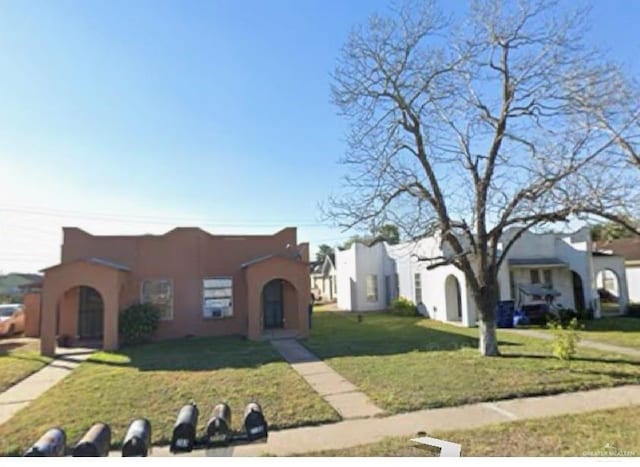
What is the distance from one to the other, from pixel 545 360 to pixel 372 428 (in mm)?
6729

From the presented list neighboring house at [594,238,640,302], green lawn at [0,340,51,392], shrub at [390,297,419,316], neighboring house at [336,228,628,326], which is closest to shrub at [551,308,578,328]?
neighboring house at [336,228,628,326]

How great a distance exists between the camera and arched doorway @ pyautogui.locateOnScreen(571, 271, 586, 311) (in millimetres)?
21245

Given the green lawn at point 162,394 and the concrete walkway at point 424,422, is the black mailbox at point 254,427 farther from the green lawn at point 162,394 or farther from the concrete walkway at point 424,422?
the green lawn at point 162,394

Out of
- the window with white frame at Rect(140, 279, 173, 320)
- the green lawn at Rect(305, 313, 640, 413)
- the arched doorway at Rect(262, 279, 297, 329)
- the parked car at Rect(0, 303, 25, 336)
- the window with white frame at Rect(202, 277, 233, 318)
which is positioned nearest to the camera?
the green lawn at Rect(305, 313, 640, 413)

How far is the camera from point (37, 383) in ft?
33.1

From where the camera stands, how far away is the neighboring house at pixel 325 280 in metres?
40.4

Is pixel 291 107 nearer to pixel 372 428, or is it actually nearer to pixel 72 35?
pixel 72 35

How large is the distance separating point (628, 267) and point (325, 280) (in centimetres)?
2614

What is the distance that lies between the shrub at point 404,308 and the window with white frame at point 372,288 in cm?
404

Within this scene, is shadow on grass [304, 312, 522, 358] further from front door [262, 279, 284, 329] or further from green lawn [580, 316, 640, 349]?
green lawn [580, 316, 640, 349]

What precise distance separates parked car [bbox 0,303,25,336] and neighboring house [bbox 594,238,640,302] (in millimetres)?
30457

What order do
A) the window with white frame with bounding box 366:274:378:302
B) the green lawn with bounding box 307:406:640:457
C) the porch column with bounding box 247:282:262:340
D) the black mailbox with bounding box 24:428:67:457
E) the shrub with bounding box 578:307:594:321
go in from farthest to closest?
the window with white frame with bounding box 366:274:378:302 → the shrub with bounding box 578:307:594:321 → the porch column with bounding box 247:282:262:340 → the green lawn with bounding box 307:406:640:457 → the black mailbox with bounding box 24:428:67:457

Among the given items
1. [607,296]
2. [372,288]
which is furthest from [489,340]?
[607,296]

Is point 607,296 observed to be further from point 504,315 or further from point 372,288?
point 372,288
